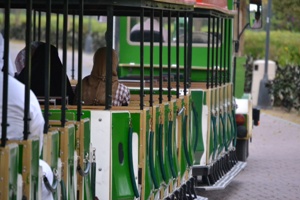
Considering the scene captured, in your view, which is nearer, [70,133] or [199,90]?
[70,133]

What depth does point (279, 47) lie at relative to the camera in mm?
34500

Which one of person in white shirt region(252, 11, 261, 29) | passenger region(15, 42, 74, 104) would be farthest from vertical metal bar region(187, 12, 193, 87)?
person in white shirt region(252, 11, 261, 29)

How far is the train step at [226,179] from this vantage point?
12.1 m

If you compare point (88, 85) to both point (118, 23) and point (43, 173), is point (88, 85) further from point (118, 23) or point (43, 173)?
point (118, 23)

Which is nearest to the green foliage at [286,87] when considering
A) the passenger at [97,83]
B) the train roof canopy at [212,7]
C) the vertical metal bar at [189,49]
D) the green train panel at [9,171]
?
the train roof canopy at [212,7]

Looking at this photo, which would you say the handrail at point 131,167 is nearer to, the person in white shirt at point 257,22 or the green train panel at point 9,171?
the green train panel at point 9,171

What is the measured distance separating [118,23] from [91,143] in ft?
29.0

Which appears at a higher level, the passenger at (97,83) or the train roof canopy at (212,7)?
the train roof canopy at (212,7)

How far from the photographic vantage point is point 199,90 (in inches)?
464

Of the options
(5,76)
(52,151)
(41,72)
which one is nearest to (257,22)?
(41,72)

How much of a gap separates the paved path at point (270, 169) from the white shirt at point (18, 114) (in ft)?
20.8

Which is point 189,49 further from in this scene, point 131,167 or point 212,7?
point 131,167

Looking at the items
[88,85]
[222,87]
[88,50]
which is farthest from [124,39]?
[88,50]

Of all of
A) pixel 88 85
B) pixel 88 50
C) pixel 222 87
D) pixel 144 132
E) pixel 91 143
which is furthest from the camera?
pixel 88 50
